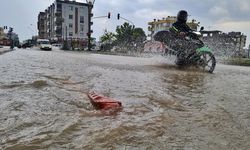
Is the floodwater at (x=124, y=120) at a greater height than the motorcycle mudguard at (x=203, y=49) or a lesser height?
lesser

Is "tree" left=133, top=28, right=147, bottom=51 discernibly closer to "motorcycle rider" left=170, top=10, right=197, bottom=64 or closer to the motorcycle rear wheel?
"motorcycle rider" left=170, top=10, right=197, bottom=64

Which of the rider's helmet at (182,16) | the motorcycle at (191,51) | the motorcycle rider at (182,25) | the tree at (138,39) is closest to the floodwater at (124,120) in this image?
the motorcycle at (191,51)

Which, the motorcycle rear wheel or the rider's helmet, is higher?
the rider's helmet

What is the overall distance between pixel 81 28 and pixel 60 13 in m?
9.84

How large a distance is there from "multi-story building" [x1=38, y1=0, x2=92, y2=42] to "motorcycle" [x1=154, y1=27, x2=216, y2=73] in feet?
321

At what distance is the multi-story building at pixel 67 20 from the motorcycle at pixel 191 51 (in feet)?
321

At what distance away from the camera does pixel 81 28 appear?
389 ft

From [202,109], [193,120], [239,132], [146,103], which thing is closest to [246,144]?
[239,132]

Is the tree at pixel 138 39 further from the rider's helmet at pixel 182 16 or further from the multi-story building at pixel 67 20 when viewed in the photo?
the multi-story building at pixel 67 20

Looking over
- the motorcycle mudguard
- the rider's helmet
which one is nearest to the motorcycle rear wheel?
the motorcycle mudguard

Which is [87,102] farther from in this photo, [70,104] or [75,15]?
[75,15]

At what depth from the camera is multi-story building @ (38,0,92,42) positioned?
111812mm

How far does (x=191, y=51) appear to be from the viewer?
12531 mm

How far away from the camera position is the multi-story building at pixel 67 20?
367 ft
